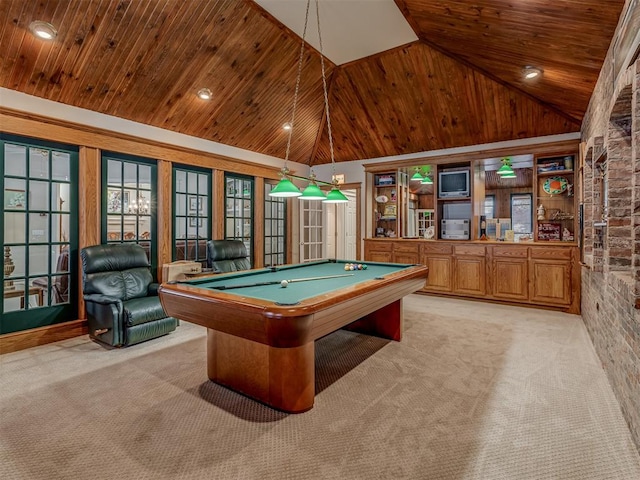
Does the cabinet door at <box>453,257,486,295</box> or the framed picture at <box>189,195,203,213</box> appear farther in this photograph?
the cabinet door at <box>453,257,486,295</box>

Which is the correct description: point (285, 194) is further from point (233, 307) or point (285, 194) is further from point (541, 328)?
point (541, 328)

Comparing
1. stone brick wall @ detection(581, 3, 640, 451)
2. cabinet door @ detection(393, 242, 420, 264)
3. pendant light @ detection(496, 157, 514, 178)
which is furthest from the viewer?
cabinet door @ detection(393, 242, 420, 264)

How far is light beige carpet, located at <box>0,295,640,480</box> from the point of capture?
1.77 m

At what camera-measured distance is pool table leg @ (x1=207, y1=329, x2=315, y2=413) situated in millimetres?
2281

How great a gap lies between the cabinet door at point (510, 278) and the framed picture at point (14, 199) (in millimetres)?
6189

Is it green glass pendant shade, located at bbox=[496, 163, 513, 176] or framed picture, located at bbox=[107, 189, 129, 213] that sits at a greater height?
green glass pendant shade, located at bbox=[496, 163, 513, 176]

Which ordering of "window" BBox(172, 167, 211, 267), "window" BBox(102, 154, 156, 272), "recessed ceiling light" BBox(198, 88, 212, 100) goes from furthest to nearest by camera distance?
"window" BBox(172, 167, 211, 267)
"recessed ceiling light" BBox(198, 88, 212, 100)
"window" BBox(102, 154, 156, 272)

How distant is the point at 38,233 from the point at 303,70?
388 centimetres

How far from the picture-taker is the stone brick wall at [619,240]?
1.91m

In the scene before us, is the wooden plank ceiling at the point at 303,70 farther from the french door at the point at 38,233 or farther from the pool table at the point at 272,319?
the pool table at the point at 272,319

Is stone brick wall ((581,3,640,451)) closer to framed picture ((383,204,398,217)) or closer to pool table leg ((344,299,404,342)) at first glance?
pool table leg ((344,299,404,342))

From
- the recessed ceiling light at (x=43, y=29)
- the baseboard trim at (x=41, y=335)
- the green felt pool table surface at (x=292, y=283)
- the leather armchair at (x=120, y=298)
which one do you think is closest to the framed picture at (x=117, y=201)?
the leather armchair at (x=120, y=298)

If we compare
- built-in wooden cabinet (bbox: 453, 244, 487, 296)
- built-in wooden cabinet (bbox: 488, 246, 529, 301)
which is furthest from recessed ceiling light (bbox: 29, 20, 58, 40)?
built-in wooden cabinet (bbox: 488, 246, 529, 301)

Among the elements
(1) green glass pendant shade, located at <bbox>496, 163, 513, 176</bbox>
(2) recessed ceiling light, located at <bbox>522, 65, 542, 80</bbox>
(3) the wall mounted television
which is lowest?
(3) the wall mounted television
